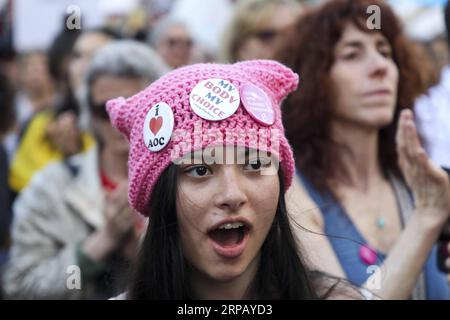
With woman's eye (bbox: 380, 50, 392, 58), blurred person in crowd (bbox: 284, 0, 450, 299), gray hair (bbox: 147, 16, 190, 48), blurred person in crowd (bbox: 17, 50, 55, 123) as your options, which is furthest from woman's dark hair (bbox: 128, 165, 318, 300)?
blurred person in crowd (bbox: 17, 50, 55, 123)

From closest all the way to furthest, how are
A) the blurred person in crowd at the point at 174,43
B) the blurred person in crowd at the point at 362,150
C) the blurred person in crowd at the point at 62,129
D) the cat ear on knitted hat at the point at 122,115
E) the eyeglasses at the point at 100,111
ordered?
1. the cat ear on knitted hat at the point at 122,115
2. the blurred person in crowd at the point at 362,150
3. the eyeglasses at the point at 100,111
4. the blurred person in crowd at the point at 62,129
5. the blurred person in crowd at the point at 174,43

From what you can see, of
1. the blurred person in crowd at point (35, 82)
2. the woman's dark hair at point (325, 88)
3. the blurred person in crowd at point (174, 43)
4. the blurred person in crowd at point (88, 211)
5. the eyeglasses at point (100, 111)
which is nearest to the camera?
the woman's dark hair at point (325, 88)

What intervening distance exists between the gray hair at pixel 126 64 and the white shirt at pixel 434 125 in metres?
1.13

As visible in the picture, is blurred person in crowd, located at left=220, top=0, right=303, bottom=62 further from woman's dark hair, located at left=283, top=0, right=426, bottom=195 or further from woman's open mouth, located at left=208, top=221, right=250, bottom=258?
woman's open mouth, located at left=208, top=221, right=250, bottom=258

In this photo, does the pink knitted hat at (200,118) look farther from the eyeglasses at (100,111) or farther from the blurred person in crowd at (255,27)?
the blurred person in crowd at (255,27)

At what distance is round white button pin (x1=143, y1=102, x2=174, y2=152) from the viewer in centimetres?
231

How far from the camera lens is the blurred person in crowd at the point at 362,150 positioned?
3006 millimetres

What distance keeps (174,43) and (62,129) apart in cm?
122

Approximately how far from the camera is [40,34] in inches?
235

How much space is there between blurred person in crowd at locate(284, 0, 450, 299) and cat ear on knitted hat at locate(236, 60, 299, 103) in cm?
55

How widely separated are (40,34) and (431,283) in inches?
142

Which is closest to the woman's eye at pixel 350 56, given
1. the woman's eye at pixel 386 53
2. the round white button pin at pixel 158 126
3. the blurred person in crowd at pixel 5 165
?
the woman's eye at pixel 386 53
